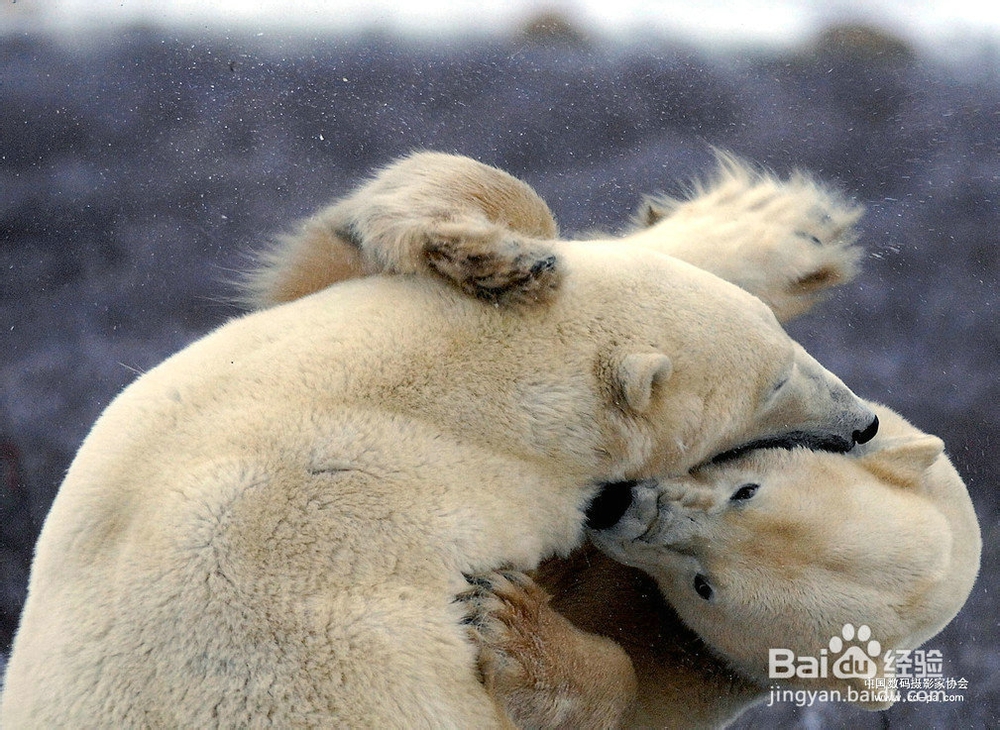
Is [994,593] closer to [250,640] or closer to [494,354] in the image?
[494,354]

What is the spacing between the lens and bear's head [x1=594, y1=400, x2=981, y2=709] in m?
1.75

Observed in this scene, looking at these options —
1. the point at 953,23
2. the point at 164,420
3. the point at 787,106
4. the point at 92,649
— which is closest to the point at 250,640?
the point at 92,649

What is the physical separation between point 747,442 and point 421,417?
2.22 ft

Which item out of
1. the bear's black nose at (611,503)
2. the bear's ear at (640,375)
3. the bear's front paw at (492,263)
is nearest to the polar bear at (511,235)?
the bear's front paw at (492,263)

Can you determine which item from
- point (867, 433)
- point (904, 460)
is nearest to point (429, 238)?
point (867, 433)

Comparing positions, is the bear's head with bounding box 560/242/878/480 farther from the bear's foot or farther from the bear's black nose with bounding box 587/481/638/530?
the bear's foot

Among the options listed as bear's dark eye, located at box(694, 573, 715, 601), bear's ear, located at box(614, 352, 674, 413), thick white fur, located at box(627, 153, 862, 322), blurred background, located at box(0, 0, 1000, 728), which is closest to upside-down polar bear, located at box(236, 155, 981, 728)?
bear's dark eye, located at box(694, 573, 715, 601)

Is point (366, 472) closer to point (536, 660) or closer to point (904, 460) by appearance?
point (536, 660)

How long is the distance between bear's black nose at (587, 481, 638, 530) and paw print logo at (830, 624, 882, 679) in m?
0.44

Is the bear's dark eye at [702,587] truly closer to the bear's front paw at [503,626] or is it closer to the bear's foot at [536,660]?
the bear's foot at [536,660]

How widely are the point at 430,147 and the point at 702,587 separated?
95.0 inches

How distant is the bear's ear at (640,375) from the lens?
156cm

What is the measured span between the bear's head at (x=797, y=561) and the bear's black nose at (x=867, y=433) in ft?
0.20

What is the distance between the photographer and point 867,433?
1.91 m
